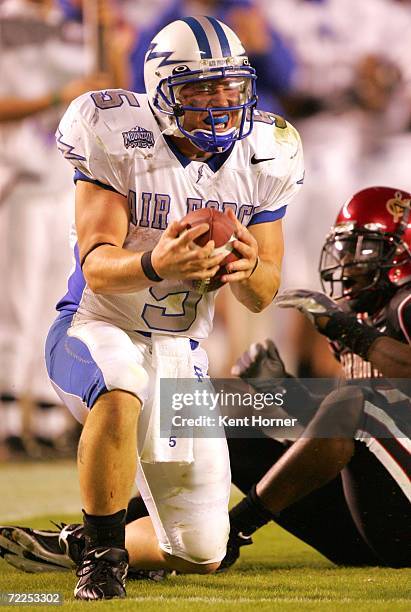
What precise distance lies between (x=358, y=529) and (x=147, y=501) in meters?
0.53

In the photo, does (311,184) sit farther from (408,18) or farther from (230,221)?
(230,221)

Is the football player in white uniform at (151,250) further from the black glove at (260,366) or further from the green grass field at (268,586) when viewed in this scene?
the black glove at (260,366)

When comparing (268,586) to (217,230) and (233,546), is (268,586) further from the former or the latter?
(217,230)

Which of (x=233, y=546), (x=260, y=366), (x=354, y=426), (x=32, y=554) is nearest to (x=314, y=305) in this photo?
(x=260, y=366)

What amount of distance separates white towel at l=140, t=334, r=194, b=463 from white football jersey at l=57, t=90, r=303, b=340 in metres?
0.03

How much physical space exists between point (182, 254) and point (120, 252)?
175 mm

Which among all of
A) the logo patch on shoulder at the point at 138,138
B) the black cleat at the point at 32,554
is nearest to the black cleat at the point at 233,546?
the black cleat at the point at 32,554

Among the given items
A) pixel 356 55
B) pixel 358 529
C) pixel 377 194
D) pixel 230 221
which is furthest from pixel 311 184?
pixel 230 221

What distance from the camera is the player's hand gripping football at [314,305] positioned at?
245 cm

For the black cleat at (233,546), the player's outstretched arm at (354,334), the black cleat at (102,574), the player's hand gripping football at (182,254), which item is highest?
the player's hand gripping football at (182,254)

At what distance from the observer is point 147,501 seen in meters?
2.12

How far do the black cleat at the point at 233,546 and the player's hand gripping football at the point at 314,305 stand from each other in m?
0.50

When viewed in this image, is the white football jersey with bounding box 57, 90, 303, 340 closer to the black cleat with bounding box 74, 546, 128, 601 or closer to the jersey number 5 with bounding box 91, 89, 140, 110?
the jersey number 5 with bounding box 91, 89, 140, 110

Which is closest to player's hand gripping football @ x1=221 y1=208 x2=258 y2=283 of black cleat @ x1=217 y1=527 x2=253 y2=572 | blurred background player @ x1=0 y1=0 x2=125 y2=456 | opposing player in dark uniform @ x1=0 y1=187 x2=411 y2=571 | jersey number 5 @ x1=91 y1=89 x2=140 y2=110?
jersey number 5 @ x1=91 y1=89 x2=140 y2=110
